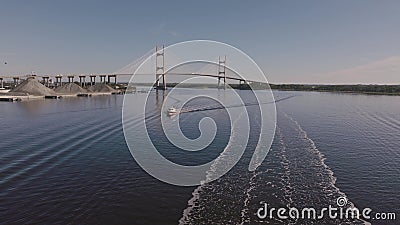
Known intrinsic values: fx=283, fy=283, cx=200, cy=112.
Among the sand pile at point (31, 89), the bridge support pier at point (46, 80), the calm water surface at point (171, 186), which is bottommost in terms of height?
the calm water surface at point (171, 186)

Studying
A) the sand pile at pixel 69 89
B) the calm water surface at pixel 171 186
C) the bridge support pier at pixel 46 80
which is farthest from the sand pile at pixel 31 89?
the calm water surface at pixel 171 186

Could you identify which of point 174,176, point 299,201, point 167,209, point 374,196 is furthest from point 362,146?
point 167,209

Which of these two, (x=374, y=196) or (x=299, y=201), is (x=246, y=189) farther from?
(x=374, y=196)

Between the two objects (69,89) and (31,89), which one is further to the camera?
(69,89)

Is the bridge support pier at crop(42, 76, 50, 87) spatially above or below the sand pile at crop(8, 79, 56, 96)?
above

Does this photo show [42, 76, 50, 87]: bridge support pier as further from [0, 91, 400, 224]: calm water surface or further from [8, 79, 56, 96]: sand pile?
[0, 91, 400, 224]: calm water surface

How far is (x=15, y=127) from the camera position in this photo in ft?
78.1

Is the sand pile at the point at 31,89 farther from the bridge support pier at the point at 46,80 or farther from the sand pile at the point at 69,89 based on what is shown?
the bridge support pier at the point at 46,80

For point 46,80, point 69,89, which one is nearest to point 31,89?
point 69,89

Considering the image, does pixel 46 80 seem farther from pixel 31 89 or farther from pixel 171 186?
pixel 171 186

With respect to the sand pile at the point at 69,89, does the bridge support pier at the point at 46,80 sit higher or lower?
higher

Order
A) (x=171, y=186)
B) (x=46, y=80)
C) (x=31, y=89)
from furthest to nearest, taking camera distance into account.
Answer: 1. (x=46, y=80)
2. (x=31, y=89)
3. (x=171, y=186)

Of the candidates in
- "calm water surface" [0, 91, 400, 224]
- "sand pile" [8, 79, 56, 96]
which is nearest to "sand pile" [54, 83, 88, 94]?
"sand pile" [8, 79, 56, 96]

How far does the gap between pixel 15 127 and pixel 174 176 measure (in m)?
18.5
